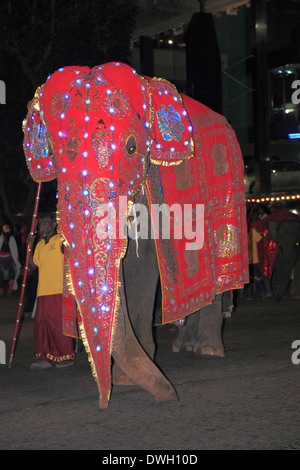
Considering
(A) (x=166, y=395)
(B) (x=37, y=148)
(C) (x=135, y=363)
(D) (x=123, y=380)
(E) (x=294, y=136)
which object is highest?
(B) (x=37, y=148)

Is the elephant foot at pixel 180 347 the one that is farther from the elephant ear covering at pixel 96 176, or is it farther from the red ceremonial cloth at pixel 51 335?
the elephant ear covering at pixel 96 176

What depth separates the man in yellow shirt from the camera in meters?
7.71

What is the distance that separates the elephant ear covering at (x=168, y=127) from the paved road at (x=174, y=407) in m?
1.87

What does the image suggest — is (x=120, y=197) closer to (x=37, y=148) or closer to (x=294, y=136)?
(x=37, y=148)

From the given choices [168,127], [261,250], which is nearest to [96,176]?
[168,127]

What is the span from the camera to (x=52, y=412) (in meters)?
5.81

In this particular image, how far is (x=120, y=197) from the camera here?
5.64 metres

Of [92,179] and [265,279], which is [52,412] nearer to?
[92,179]

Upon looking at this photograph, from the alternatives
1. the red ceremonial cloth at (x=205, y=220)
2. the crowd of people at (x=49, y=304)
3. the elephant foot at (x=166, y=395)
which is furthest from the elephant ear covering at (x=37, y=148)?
the elephant foot at (x=166, y=395)

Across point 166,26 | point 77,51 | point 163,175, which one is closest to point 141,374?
point 163,175

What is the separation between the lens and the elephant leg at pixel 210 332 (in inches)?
310

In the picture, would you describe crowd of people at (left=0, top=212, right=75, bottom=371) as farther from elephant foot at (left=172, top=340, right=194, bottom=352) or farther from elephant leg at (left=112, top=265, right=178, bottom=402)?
elephant leg at (left=112, top=265, right=178, bottom=402)

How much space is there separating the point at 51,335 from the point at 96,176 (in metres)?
2.70

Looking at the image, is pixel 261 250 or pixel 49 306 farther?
pixel 261 250
